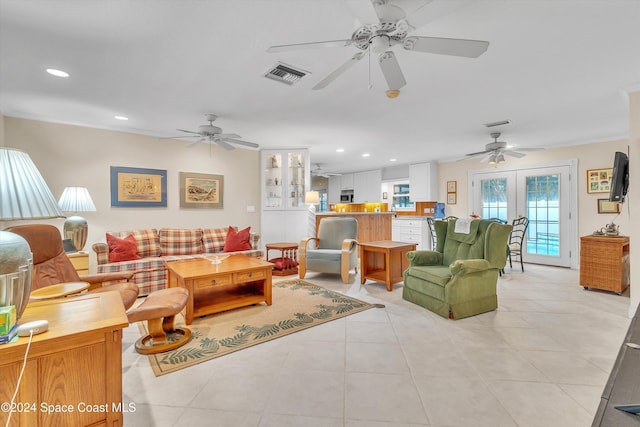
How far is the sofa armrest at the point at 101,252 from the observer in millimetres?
3613

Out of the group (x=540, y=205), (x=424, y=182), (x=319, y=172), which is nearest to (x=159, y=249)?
(x=319, y=172)

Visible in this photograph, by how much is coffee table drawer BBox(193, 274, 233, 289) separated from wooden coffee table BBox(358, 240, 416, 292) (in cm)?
202

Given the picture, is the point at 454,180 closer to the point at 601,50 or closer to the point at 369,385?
the point at 601,50

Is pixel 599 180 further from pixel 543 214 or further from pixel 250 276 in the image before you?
pixel 250 276

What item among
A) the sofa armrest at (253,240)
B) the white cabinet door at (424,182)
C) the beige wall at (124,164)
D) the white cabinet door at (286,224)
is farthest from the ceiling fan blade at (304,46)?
the white cabinet door at (424,182)

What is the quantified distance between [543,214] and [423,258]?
155 inches

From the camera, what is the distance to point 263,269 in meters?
3.20

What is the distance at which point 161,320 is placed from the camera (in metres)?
2.38

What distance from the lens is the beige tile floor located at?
5.14 feet

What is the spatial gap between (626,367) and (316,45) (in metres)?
1.88

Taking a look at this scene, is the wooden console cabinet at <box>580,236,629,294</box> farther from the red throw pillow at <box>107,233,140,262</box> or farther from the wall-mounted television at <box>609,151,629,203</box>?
the red throw pillow at <box>107,233,140,262</box>

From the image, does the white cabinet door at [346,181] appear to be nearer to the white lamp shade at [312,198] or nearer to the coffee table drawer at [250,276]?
the white lamp shade at [312,198]

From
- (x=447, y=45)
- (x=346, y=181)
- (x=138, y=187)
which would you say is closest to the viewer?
(x=447, y=45)

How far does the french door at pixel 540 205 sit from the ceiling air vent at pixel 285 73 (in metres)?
5.47
